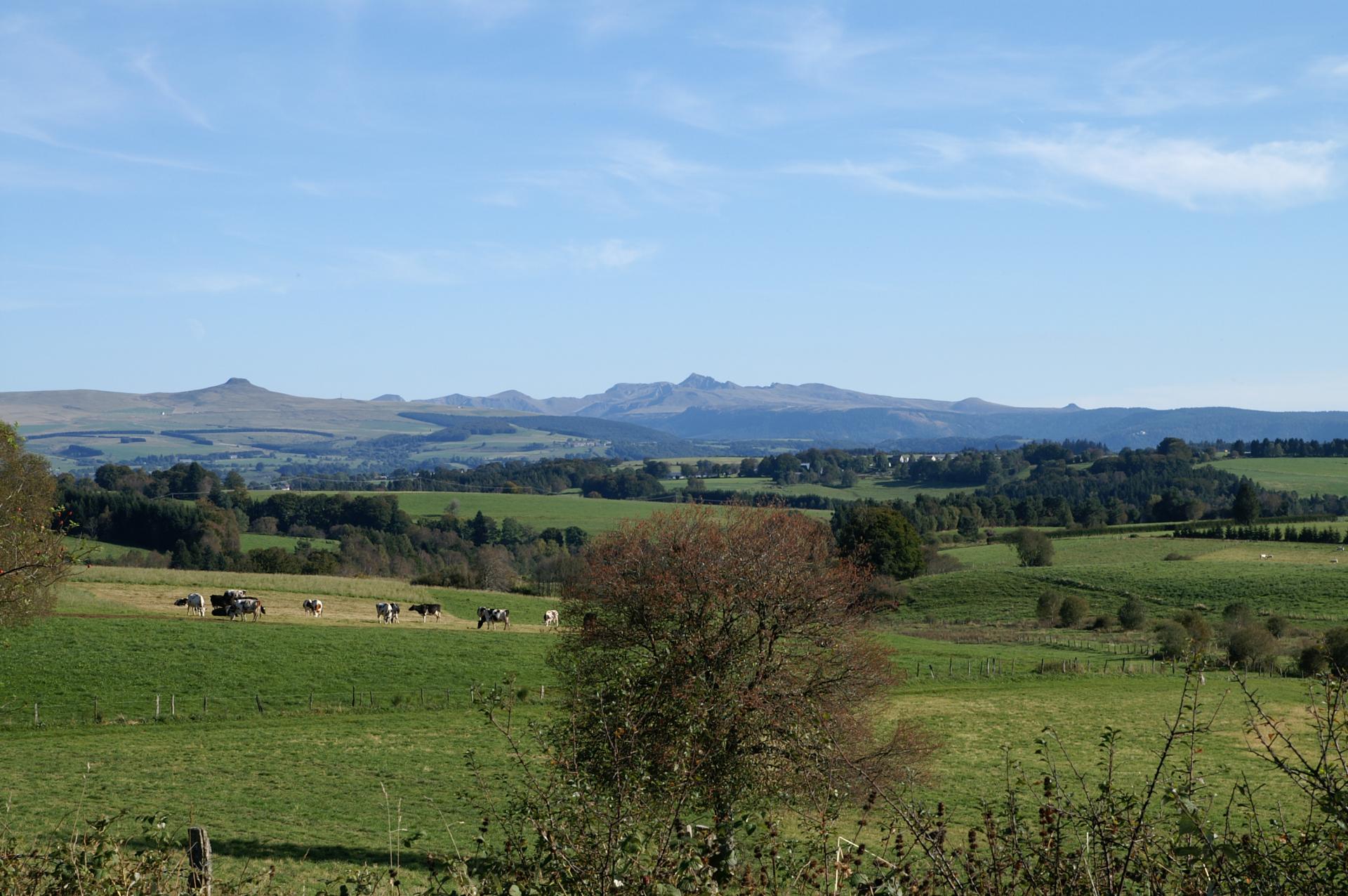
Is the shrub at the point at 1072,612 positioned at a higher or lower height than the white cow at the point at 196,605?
lower

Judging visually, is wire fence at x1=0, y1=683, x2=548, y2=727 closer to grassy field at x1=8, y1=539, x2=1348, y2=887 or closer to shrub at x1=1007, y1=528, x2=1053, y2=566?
grassy field at x1=8, y1=539, x2=1348, y2=887

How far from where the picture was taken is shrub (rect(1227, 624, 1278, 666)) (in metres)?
61.5

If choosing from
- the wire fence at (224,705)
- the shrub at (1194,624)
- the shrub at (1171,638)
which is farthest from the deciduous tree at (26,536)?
the shrub at (1194,624)

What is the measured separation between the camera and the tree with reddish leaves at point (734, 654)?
1773 centimetres

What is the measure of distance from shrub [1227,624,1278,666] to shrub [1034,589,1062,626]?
2128 centimetres

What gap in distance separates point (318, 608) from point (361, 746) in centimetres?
2934

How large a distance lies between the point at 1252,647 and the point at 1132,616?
17281 mm

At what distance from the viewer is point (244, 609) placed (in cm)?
6059

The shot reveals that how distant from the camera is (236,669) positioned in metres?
47.0

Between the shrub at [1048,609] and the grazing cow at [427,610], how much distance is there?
4562cm

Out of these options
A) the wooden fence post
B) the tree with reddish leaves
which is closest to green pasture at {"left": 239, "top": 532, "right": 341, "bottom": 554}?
the tree with reddish leaves

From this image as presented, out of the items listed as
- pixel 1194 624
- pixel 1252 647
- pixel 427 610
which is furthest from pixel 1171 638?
pixel 427 610

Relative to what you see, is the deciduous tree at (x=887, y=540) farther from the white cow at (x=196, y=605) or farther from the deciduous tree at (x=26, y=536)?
the deciduous tree at (x=26, y=536)

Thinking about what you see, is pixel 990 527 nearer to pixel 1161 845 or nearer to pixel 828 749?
pixel 828 749
